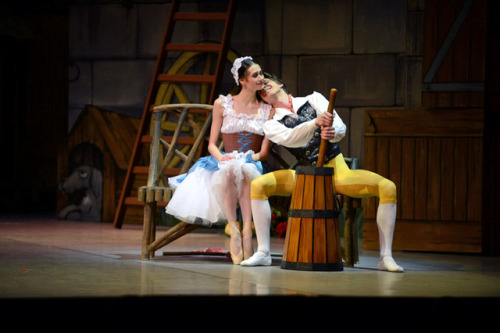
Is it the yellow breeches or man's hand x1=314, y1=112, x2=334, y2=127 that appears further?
the yellow breeches

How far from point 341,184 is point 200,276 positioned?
46.1 inches

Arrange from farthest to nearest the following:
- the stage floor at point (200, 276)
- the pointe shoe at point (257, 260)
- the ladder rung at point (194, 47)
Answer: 1. the ladder rung at point (194, 47)
2. the pointe shoe at point (257, 260)
3. the stage floor at point (200, 276)

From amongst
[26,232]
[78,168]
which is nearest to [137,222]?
[78,168]

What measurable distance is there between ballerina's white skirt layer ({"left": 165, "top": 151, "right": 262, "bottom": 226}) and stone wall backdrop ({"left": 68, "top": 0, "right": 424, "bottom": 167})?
2573 millimetres

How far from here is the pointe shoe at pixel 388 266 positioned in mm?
5938

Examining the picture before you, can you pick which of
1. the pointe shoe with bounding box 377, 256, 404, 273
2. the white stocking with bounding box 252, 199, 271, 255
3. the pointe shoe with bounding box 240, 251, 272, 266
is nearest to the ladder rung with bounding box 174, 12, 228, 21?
the white stocking with bounding box 252, 199, 271, 255

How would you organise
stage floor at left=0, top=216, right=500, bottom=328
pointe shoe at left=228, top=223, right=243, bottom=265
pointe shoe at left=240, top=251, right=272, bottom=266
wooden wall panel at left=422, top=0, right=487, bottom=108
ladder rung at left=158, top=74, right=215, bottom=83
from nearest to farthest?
stage floor at left=0, top=216, right=500, bottom=328
pointe shoe at left=240, top=251, right=272, bottom=266
pointe shoe at left=228, top=223, right=243, bottom=265
wooden wall panel at left=422, top=0, right=487, bottom=108
ladder rung at left=158, top=74, right=215, bottom=83

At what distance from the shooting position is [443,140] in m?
7.55

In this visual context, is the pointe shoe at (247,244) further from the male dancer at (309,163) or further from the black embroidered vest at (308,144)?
the black embroidered vest at (308,144)

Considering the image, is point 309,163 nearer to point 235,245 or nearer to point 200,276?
point 235,245

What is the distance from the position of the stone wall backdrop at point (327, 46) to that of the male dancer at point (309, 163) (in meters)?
2.33

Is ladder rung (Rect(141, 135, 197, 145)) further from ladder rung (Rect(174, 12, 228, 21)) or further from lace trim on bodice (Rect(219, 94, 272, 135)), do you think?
lace trim on bodice (Rect(219, 94, 272, 135))

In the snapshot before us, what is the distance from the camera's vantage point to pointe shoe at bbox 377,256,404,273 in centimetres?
594

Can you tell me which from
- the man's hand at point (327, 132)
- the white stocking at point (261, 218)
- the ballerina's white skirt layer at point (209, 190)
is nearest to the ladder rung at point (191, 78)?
the ballerina's white skirt layer at point (209, 190)
